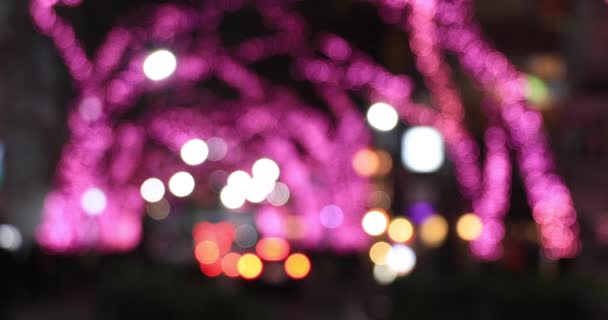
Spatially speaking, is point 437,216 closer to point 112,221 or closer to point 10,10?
point 112,221

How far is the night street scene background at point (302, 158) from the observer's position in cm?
1359

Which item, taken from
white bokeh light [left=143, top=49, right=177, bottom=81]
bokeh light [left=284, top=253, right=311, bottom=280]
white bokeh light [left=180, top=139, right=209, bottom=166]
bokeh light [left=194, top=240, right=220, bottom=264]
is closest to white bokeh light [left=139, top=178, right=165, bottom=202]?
white bokeh light [left=180, top=139, right=209, bottom=166]

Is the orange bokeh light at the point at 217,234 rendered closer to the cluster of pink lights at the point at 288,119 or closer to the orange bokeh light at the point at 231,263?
the orange bokeh light at the point at 231,263

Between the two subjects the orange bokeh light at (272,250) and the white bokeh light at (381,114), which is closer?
the orange bokeh light at (272,250)

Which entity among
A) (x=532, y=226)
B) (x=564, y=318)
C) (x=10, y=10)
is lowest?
(x=564, y=318)

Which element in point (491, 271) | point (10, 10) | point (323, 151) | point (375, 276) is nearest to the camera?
point (491, 271)

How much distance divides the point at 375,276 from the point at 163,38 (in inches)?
355

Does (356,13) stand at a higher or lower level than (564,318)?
higher

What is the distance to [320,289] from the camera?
26828mm

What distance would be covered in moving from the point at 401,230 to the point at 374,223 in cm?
192

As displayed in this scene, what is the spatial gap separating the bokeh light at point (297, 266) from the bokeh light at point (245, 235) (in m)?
6.19

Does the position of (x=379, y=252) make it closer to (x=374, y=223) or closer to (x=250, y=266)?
(x=374, y=223)

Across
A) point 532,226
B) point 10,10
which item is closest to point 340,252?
point 532,226

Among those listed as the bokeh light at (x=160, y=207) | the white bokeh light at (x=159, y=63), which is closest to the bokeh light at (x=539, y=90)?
the white bokeh light at (x=159, y=63)
